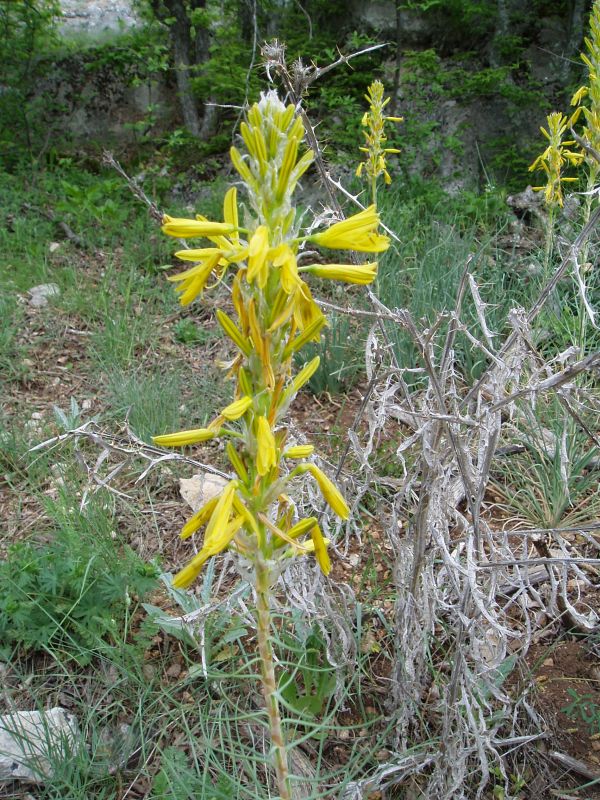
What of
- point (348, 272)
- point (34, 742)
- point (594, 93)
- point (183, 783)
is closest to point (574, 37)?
point (594, 93)

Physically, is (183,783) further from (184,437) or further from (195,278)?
(195,278)

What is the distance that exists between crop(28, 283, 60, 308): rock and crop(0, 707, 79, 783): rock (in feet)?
11.3

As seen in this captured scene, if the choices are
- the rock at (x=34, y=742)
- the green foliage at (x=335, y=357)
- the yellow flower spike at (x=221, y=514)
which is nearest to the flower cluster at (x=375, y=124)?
the green foliage at (x=335, y=357)

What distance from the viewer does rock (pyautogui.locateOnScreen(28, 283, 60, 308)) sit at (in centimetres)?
480

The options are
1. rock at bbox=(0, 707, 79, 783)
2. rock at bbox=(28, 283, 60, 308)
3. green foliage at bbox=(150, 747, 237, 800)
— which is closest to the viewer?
green foliage at bbox=(150, 747, 237, 800)

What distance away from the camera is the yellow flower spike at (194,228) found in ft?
3.49

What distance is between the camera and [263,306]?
107cm

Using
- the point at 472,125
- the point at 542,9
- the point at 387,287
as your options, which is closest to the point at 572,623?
the point at 387,287

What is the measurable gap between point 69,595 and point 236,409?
1.68m

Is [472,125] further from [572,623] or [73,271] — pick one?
[572,623]

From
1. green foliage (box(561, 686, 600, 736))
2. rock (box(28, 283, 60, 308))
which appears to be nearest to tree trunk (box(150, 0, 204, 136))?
rock (box(28, 283, 60, 308))

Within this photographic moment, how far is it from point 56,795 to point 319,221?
1.85 meters

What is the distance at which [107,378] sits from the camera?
12.7 feet

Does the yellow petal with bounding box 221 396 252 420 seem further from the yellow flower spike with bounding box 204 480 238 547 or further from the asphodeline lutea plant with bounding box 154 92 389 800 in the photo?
the yellow flower spike with bounding box 204 480 238 547
